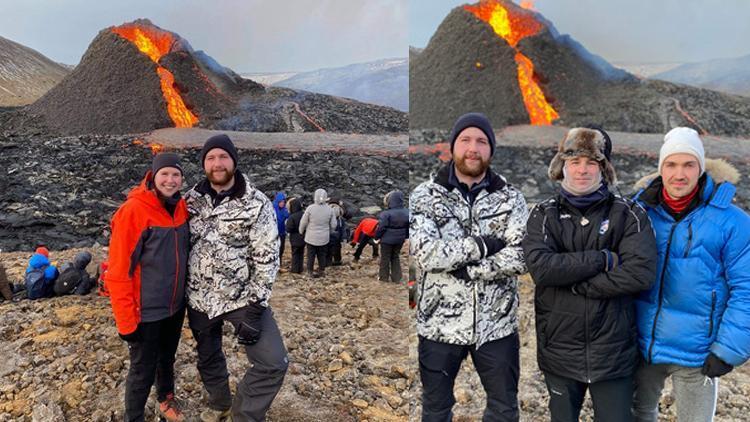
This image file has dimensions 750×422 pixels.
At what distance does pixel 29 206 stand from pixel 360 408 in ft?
34.6

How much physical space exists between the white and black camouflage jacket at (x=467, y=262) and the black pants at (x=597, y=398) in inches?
13.5

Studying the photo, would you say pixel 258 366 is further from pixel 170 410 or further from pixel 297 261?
pixel 297 261

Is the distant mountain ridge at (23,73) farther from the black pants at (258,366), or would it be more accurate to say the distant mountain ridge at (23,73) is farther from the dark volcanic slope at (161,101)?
the black pants at (258,366)

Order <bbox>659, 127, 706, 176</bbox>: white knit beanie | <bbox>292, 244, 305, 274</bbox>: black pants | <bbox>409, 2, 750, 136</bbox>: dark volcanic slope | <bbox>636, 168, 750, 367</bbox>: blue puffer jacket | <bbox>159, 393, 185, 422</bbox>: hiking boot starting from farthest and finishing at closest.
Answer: <bbox>409, 2, 750, 136</bbox>: dark volcanic slope → <bbox>292, 244, 305, 274</bbox>: black pants → <bbox>159, 393, 185, 422</bbox>: hiking boot → <bbox>659, 127, 706, 176</bbox>: white knit beanie → <bbox>636, 168, 750, 367</bbox>: blue puffer jacket

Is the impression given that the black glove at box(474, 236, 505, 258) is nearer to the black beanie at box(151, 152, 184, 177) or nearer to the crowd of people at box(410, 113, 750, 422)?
the crowd of people at box(410, 113, 750, 422)

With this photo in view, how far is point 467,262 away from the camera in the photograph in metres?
2.21

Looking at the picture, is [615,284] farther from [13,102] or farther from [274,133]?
[13,102]

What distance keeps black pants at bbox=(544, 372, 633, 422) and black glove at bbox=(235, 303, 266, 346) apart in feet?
5.01

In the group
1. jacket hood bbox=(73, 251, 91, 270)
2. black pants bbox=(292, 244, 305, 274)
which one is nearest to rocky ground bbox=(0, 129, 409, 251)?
jacket hood bbox=(73, 251, 91, 270)

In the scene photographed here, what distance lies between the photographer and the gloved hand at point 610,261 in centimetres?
203

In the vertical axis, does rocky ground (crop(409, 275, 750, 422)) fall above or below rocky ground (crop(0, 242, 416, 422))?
below

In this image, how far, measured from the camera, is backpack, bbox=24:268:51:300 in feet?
17.9

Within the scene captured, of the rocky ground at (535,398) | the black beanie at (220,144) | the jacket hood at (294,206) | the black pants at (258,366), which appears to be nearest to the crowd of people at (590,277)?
the black pants at (258,366)

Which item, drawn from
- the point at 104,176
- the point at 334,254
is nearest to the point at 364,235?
the point at 334,254
